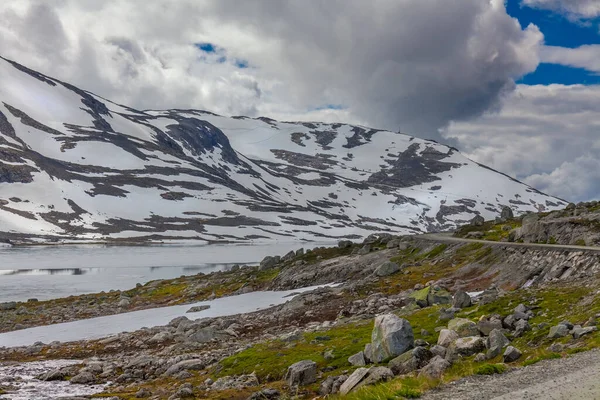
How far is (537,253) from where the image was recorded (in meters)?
51.1

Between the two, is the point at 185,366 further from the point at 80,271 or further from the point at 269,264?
the point at 80,271

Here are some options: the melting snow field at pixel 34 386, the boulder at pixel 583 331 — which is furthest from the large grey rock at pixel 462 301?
the melting snow field at pixel 34 386

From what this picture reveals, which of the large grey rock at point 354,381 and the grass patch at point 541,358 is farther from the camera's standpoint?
the large grey rock at point 354,381

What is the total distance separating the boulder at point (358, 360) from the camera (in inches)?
1074

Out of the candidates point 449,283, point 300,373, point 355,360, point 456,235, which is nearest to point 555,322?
point 355,360

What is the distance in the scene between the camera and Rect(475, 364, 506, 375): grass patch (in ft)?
61.5

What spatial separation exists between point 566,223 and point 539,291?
25634mm

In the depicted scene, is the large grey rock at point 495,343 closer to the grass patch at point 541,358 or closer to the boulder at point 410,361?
the grass patch at point 541,358

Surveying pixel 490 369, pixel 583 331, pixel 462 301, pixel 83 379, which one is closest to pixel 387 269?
pixel 462 301

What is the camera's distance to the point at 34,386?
37.1 m

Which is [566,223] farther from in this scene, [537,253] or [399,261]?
[399,261]

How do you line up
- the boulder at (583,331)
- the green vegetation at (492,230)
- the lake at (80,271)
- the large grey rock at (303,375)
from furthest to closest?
the lake at (80,271), the green vegetation at (492,230), the large grey rock at (303,375), the boulder at (583,331)

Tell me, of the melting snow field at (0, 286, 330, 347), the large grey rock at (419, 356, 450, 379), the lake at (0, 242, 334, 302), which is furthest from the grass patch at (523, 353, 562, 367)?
the lake at (0, 242, 334, 302)

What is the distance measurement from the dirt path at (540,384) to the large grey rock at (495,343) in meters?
2.77
